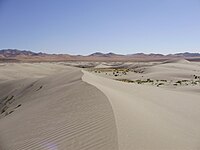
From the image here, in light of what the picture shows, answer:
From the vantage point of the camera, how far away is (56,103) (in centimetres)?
992

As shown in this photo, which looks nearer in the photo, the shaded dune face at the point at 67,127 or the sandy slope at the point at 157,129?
the sandy slope at the point at 157,129

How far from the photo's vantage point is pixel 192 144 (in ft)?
19.8

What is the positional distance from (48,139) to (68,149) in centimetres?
98

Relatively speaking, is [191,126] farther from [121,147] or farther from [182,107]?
[121,147]

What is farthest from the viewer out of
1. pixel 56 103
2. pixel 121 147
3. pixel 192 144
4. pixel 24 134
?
pixel 56 103

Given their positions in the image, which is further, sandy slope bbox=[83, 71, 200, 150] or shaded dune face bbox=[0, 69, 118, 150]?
shaded dune face bbox=[0, 69, 118, 150]

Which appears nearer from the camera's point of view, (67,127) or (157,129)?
(157,129)

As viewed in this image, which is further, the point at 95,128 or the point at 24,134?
the point at 24,134

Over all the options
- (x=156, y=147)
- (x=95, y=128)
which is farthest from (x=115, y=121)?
(x=156, y=147)

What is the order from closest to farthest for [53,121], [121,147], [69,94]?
[121,147], [53,121], [69,94]

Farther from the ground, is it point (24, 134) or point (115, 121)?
point (115, 121)

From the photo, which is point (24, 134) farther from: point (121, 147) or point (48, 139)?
point (121, 147)

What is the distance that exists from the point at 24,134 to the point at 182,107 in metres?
5.96

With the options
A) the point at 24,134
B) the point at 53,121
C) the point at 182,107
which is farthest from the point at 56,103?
the point at 182,107
